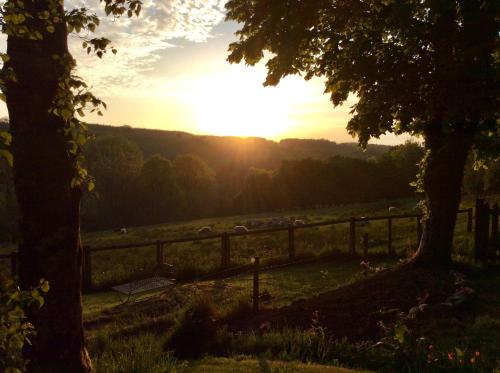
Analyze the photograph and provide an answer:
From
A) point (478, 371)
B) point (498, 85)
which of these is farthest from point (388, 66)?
point (478, 371)

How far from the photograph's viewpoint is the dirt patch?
9.55m

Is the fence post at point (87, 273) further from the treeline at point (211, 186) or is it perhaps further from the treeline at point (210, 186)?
the treeline at point (211, 186)

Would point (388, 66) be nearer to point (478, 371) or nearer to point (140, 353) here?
point (478, 371)

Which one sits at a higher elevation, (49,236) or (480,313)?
(49,236)

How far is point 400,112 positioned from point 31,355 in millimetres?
11103

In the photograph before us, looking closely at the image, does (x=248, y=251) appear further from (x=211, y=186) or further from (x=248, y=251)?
(x=211, y=186)

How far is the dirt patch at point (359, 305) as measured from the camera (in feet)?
31.3

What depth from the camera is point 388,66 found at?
40.4 feet

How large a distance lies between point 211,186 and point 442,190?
7255 cm

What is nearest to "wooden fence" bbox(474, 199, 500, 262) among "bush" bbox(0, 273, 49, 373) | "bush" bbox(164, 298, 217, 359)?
"bush" bbox(164, 298, 217, 359)

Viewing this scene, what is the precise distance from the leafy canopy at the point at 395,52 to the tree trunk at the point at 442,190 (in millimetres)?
423

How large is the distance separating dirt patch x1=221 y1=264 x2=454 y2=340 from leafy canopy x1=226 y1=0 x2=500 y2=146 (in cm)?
404

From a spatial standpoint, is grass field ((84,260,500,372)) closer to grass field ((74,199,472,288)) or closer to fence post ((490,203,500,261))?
fence post ((490,203,500,261))

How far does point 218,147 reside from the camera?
161 meters
